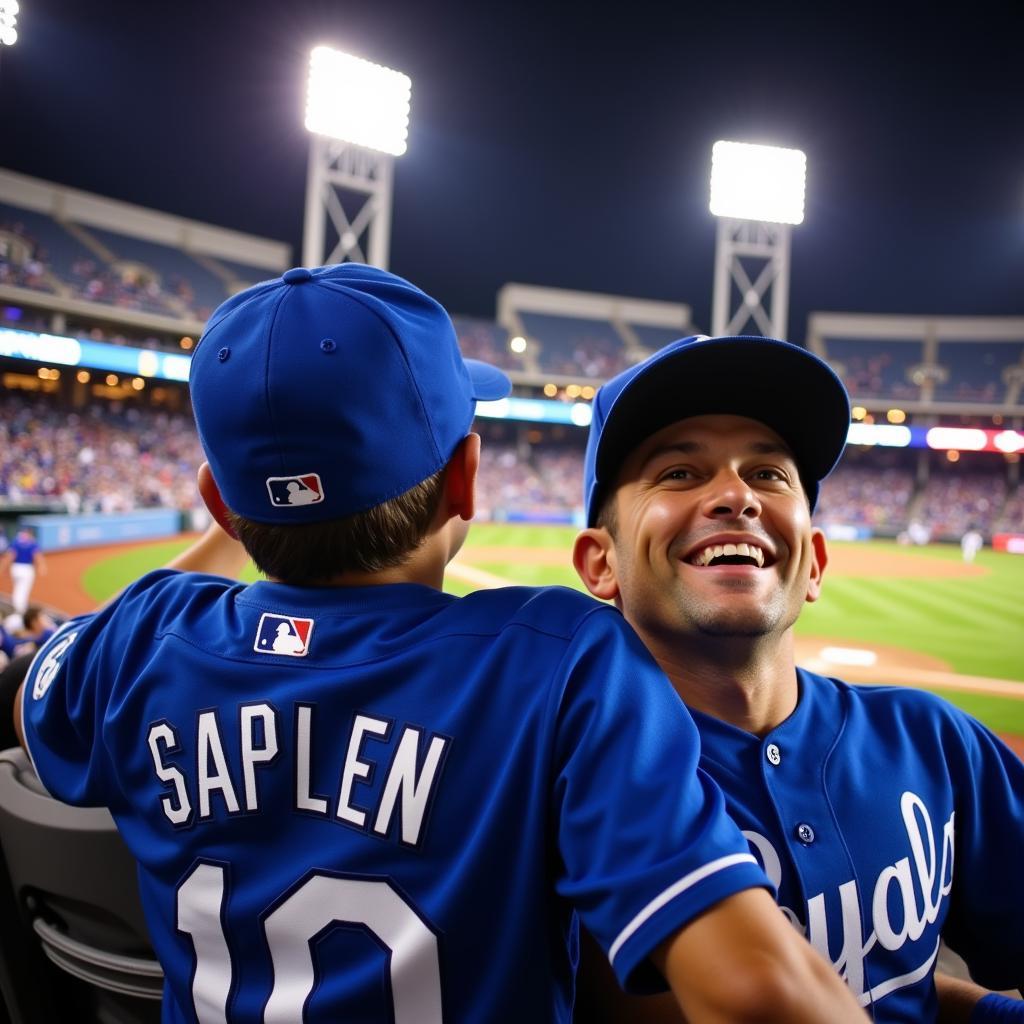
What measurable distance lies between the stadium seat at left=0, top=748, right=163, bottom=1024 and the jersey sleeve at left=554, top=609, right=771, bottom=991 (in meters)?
0.76

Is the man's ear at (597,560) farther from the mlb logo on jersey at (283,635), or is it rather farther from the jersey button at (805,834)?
the mlb logo on jersey at (283,635)

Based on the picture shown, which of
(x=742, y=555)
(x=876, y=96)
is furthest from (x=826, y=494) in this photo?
(x=742, y=555)

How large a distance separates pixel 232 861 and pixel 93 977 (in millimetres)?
466

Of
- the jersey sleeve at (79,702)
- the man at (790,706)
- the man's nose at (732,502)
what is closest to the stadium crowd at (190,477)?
the jersey sleeve at (79,702)

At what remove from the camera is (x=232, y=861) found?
3.02 feet

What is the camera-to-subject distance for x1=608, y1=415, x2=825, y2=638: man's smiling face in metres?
1.24

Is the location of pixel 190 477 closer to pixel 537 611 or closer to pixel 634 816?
pixel 537 611

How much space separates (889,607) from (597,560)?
12480mm

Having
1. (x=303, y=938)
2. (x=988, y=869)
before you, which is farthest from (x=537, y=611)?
(x=988, y=869)

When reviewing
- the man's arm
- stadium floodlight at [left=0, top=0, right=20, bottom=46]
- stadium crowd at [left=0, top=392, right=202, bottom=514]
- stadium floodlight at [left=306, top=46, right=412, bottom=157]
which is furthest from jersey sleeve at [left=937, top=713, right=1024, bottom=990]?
stadium floodlight at [left=306, top=46, right=412, bottom=157]

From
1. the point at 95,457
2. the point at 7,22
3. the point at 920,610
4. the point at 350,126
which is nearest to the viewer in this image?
the point at 7,22

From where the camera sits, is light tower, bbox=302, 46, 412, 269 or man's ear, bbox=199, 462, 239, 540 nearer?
man's ear, bbox=199, 462, 239, 540

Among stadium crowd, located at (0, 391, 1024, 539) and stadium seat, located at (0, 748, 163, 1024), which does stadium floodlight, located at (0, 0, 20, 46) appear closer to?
stadium seat, located at (0, 748, 163, 1024)

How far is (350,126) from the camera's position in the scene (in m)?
22.1
